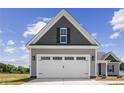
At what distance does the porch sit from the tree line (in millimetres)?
9817

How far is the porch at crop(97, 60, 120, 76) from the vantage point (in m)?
43.8

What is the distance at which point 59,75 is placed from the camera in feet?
108

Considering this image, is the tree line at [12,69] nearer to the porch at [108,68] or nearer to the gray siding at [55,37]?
the gray siding at [55,37]

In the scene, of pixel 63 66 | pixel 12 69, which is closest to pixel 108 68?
pixel 12 69

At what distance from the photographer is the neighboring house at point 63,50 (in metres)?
32.9

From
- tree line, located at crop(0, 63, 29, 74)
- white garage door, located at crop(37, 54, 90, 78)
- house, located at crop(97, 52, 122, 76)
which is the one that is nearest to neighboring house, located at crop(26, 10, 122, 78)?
white garage door, located at crop(37, 54, 90, 78)

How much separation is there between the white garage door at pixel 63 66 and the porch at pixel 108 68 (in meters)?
10.4

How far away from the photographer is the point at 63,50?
33.3m

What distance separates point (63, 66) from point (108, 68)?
13.7m

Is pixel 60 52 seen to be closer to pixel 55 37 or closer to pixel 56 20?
pixel 55 37

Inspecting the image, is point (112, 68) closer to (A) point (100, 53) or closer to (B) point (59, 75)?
(A) point (100, 53)
